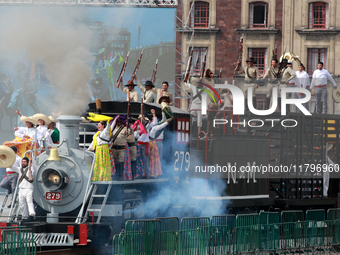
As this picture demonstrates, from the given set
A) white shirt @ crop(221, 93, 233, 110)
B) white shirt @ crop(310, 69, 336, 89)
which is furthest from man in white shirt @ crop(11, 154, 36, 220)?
white shirt @ crop(310, 69, 336, 89)

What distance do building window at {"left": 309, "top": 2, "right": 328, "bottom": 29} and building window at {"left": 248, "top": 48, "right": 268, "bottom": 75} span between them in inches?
133

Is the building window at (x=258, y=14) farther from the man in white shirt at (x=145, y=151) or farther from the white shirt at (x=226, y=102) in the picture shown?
the man in white shirt at (x=145, y=151)

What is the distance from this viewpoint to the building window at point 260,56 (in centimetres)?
3375

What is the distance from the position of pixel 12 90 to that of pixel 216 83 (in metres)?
15.0

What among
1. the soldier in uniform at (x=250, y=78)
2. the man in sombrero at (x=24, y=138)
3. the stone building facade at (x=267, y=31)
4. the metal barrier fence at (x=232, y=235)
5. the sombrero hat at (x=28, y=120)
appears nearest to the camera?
the metal barrier fence at (x=232, y=235)

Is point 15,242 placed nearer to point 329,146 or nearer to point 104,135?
point 104,135

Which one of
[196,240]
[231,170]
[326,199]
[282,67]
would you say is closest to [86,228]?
[196,240]

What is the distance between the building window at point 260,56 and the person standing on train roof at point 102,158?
76.5 ft

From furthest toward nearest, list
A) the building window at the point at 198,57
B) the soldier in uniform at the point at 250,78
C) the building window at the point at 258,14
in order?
1. the building window at the point at 258,14
2. the building window at the point at 198,57
3. the soldier in uniform at the point at 250,78

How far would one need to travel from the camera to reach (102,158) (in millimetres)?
11703

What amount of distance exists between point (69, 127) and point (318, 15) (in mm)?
25487

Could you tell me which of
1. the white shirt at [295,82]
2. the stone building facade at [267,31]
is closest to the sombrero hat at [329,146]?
the white shirt at [295,82]

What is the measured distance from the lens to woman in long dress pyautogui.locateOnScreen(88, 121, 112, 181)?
38.3 feet

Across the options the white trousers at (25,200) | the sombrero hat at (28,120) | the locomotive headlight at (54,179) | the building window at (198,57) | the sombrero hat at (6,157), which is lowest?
the white trousers at (25,200)
